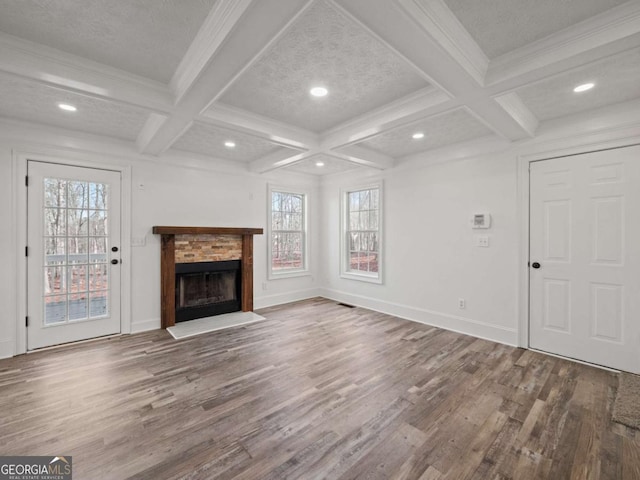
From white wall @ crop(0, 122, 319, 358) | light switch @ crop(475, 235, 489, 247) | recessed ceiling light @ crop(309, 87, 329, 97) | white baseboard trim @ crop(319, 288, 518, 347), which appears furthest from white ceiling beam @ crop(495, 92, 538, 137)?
white wall @ crop(0, 122, 319, 358)

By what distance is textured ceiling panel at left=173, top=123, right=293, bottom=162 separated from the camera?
350 centimetres

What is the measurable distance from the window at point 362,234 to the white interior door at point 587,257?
2258mm

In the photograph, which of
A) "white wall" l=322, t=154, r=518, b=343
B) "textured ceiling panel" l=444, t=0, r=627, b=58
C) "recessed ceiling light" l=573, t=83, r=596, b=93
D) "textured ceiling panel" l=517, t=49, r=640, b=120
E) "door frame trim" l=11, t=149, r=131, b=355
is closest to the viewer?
"textured ceiling panel" l=444, t=0, r=627, b=58

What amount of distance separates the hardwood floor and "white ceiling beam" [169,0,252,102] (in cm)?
249

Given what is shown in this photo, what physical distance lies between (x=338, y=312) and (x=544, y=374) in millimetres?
2814

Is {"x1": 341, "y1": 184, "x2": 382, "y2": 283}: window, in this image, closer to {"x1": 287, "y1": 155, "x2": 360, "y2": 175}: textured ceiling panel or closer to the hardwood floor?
{"x1": 287, "y1": 155, "x2": 360, "y2": 175}: textured ceiling panel

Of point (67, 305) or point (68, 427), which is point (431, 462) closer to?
point (68, 427)

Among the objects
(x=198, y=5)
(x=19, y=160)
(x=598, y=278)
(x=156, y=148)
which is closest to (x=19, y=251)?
(x=19, y=160)

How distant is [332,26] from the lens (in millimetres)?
1792

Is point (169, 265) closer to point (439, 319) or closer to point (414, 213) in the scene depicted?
point (414, 213)

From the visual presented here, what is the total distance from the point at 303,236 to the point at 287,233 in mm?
377

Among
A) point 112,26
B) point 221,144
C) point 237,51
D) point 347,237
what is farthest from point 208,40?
point 347,237

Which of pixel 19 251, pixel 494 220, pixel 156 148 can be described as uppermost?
pixel 156 148

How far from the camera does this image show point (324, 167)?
5219 mm
